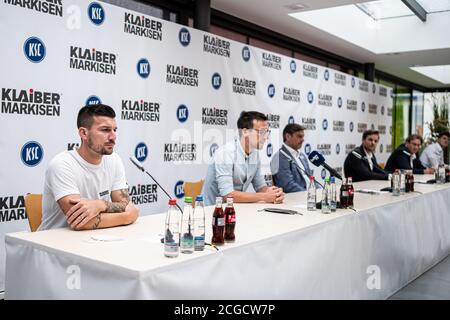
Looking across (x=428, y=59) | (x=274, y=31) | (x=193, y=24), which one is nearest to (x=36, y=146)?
(x=193, y=24)

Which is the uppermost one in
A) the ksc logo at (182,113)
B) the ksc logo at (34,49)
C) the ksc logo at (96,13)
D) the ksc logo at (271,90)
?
the ksc logo at (96,13)

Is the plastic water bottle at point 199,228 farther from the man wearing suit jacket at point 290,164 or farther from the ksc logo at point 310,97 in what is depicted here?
the ksc logo at point 310,97

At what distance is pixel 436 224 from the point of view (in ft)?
12.6

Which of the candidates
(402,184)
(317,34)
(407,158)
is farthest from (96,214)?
(317,34)

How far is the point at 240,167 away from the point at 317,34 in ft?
12.1

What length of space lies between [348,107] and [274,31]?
6.77ft

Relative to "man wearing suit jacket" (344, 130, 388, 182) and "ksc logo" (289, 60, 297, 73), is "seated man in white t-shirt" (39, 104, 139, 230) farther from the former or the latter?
"ksc logo" (289, 60, 297, 73)

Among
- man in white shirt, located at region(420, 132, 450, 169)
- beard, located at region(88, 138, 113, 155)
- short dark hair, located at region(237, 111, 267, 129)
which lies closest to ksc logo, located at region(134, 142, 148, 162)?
short dark hair, located at region(237, 111, 267, 129)

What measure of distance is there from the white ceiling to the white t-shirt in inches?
115

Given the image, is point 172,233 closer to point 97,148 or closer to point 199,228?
point 199,228

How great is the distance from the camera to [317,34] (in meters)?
6.10

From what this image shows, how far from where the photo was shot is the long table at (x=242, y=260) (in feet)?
4.83

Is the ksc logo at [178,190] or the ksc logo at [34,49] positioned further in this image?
the ksc logo at [178,190]

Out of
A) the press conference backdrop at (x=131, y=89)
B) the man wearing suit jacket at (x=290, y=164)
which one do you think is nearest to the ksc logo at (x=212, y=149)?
the press conference backdrop at (x=131, y=89)
